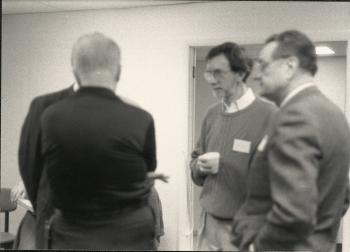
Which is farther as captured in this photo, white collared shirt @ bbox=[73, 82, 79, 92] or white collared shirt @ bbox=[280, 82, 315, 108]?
white collared shirt @ bbox=[73, 82, 79, 92]

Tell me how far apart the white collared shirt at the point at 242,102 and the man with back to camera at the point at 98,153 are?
0.28 meters

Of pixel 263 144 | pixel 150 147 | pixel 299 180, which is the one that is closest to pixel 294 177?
pixel 299 180

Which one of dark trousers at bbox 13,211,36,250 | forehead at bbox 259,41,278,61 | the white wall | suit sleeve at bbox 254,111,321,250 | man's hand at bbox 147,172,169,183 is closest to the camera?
suit sleeve at bbox 254,111,321,250

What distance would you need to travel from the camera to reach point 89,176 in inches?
44.2

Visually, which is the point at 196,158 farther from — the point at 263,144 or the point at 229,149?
the point at 263,144

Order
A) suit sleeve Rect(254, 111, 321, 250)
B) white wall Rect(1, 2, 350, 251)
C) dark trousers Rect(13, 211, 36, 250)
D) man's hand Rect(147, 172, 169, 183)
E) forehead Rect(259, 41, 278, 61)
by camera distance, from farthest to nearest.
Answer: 1. dark trousers Rect(13, 211, 36, 250)
2. white wall Rect(1, 2, 350, 251)
3. man's hand Rect(147, 172, 169, 183)
4. forehead Rect(259, 41, 278, 61)
5. suit sleeve Rect(254, 111, 321, 250)

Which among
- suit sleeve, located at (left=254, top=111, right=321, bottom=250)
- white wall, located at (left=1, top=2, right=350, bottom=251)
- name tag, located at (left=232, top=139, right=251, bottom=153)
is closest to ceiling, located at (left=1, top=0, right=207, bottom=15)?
white wall, located at (left=1, top=2, right=350, bottom=251)

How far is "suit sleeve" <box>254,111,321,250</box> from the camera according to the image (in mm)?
984

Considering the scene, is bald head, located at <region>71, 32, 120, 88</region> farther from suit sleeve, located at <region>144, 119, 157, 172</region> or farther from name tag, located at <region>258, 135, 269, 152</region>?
name tag, located at <region>258, 135, 269, 152</region>

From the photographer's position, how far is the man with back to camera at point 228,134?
123 cm

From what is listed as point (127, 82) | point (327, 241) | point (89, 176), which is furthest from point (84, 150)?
point (327, 241)

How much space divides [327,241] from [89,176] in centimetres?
66

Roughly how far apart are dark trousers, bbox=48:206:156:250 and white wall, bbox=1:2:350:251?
16 centimetres

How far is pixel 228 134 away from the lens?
50.3 inches
